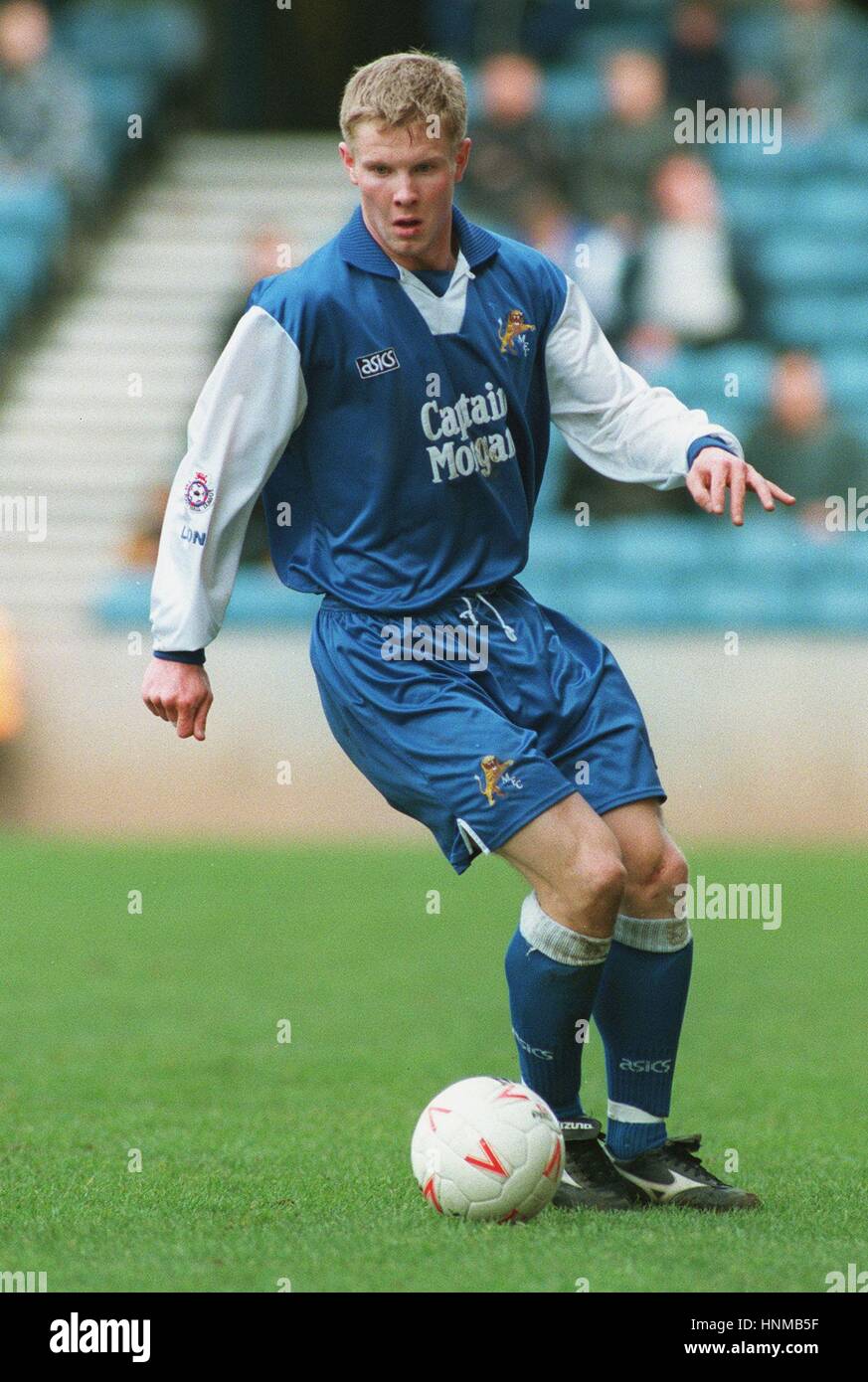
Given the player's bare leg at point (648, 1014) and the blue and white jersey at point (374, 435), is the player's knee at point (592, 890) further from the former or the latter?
the blue and white jersey at point (374, 435)

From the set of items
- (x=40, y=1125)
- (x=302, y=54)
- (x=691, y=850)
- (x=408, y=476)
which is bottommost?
(x=691, y=850)

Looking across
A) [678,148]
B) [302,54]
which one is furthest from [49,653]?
[302,54]

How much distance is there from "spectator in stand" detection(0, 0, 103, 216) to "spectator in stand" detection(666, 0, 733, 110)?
4764 millimetres

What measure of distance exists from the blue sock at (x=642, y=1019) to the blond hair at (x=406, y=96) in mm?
1734

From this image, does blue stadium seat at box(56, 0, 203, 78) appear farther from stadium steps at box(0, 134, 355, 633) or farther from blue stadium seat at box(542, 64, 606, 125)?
blue stadium seat at box(542, 64, 606, 125)

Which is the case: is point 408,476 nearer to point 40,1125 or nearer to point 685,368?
point 40,1125

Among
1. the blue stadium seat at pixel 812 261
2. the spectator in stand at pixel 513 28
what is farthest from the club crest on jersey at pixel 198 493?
the spectator in stand at pixel 513 28

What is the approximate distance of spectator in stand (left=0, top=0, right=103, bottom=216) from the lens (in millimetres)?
16188

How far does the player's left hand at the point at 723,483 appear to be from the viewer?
14.1 ft

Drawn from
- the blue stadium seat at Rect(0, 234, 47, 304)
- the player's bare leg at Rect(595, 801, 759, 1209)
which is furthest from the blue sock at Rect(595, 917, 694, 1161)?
the blue stadium seat at Rect(0, 234, 47, 304)

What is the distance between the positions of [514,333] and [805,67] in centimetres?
1223

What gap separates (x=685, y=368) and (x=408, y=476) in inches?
→ 394

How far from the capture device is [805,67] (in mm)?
15844

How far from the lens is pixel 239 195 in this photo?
1772 cm
